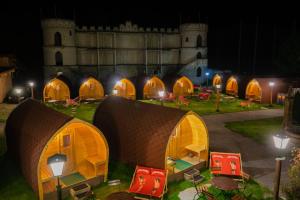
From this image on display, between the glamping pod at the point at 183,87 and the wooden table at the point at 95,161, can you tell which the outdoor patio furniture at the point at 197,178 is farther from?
the glamping pod at the point at 183,87

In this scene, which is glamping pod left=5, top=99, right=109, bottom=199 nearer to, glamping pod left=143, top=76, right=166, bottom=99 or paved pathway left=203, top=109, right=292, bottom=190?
paved pathway left=203, top=109, right=292, bottom=190

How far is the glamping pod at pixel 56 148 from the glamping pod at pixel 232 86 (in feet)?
84.6

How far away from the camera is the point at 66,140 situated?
1123 centimetres

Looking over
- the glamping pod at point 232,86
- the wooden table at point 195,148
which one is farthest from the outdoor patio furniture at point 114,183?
the glamping pod at point 232,86

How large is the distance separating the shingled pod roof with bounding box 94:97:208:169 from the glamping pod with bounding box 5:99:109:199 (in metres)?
1.54

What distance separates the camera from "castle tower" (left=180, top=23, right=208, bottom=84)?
4094 cm

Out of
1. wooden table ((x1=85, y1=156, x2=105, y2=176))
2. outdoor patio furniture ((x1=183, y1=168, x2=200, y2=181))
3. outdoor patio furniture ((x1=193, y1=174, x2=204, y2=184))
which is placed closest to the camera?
wooden table ((x1=85, y1=156, x2=105, y2=176))

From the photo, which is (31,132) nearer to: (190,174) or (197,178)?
(190,174)

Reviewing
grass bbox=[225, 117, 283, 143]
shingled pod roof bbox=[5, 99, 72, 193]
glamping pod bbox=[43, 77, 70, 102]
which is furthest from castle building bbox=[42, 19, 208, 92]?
shingled pod roof bbox=[5, 99, 72, 193]

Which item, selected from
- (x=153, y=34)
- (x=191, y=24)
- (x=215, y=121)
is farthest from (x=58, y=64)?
(x=215, y=121)

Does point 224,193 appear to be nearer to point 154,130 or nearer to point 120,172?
point 154,130

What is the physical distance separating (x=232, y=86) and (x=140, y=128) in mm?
26010

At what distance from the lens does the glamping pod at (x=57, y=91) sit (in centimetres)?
2902

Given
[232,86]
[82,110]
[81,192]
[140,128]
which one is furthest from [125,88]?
[81,192]
